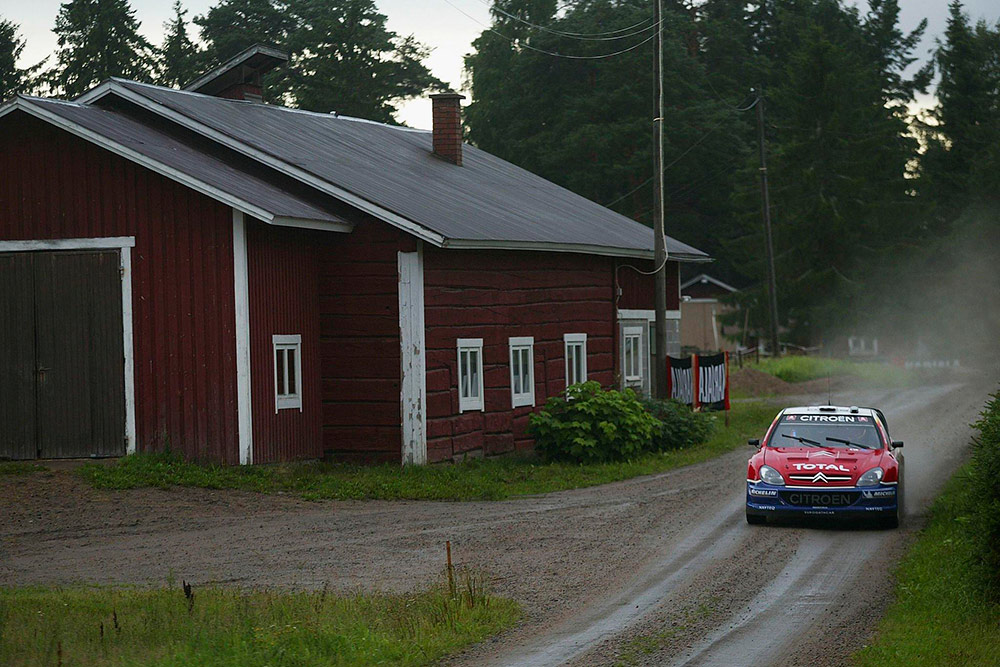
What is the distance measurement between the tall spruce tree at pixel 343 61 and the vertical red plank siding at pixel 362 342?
44.2 m

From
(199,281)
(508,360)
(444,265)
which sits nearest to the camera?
(199,281)

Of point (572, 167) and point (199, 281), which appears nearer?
point (199, 281)

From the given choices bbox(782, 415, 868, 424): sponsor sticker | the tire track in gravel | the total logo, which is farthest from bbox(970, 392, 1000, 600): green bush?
bbox(782, 415, 868, 424): sponsor sticker

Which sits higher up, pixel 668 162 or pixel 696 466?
pixel 668 162

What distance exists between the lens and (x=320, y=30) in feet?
224

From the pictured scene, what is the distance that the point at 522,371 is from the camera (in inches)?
1020

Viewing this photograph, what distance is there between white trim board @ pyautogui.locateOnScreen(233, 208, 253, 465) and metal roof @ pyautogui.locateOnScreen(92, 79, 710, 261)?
2338mm

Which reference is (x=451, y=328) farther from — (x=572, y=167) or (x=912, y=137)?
(x=912, y=137)

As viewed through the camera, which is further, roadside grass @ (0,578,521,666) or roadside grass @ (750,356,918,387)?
roadside grass @ (750,356,918,387)

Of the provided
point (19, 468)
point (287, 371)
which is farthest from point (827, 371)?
point (19, 468)

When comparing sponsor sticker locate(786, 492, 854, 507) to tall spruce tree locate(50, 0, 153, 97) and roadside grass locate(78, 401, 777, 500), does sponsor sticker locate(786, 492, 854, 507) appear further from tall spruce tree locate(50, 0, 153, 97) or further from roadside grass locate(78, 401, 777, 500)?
tall spruce tree locate(50, 0, 153, 97)

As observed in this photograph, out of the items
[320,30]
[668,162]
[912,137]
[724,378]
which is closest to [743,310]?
[668,162]

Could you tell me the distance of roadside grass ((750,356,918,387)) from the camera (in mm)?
45406

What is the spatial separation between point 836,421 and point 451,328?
306 inches
